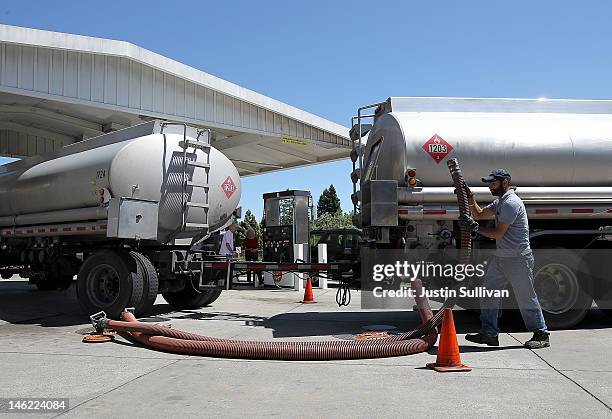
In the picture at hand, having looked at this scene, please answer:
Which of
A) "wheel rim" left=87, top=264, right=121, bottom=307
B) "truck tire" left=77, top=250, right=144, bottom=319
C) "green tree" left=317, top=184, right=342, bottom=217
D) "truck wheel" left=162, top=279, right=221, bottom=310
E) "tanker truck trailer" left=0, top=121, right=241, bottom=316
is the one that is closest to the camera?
"truck tire" left=77, top=250, right=144, bottom=319

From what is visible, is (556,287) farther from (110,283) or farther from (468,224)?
(110,283)

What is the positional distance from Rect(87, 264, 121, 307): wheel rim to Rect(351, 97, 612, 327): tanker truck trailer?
4.20m

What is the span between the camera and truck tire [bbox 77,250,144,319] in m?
8.52

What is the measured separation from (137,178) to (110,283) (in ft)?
5.78

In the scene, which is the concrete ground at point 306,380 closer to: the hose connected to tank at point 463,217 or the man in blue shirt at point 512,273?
Result: the man in blue shirt at point 512,273

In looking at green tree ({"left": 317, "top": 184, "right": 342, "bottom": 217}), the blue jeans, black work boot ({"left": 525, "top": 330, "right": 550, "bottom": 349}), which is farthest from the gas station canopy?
green tree ({"left": 317, "top": 184, "right": 342, "bottom": 217})

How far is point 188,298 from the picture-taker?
10453 millimetres

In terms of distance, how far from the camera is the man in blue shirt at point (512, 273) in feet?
21.3

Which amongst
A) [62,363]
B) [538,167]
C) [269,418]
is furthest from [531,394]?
[62,363]

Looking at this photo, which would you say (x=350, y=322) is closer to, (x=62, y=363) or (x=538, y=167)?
(x=538, y=167)

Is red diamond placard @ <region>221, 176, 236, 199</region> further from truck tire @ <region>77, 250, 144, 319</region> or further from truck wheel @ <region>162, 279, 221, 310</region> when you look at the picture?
truck tire @ <region>77, 250, 144, 319</region>

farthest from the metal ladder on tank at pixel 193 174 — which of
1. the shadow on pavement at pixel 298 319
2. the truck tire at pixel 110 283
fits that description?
the shadow on pavement at pixel 298 319

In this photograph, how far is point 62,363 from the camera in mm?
5898

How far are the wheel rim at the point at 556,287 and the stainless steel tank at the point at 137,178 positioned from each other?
525 centimetres
